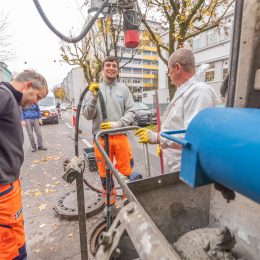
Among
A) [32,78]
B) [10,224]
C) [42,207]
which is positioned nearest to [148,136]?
[32,78]

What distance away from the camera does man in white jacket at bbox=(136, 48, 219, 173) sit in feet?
6.17

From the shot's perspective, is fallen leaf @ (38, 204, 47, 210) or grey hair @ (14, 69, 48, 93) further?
fallen leaf @ (38, 204, 47, 210)

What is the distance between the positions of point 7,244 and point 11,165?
0.66 meters

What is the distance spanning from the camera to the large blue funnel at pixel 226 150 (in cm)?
56

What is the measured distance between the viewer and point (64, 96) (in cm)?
8631

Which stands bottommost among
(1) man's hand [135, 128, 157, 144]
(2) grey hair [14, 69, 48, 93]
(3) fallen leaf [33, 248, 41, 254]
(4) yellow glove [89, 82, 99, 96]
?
(3) fallen leaf [33, 248, 41, 254]

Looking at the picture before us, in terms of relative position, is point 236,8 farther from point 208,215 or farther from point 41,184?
point 41,184

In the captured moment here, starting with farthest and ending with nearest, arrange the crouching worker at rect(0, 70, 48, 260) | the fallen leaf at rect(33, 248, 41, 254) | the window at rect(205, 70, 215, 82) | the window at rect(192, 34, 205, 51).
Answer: the window at rect(192, 34, 205, 51) → the window at rect(205, 70, 215, 82) → the fallen leaf at rect(33, 248, 41, 254) → the crouching worker at rect(0, 70, 48, 260)

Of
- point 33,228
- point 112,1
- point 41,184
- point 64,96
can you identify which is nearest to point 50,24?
point 112,1

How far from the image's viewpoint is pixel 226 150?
0.61 metres

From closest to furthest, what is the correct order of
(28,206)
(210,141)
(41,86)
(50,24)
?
1. (210,141)
2. (50,24)
3. (41,86)
4. (28,206)

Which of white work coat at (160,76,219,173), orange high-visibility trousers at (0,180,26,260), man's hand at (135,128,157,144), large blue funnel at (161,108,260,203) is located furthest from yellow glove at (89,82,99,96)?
large blue funnel at (161,108,260,203)

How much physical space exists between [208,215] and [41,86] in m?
1.91

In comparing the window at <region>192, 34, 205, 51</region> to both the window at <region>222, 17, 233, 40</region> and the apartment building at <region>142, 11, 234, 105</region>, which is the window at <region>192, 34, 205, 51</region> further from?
the window at <region>222, 17, 233, 40</region>
